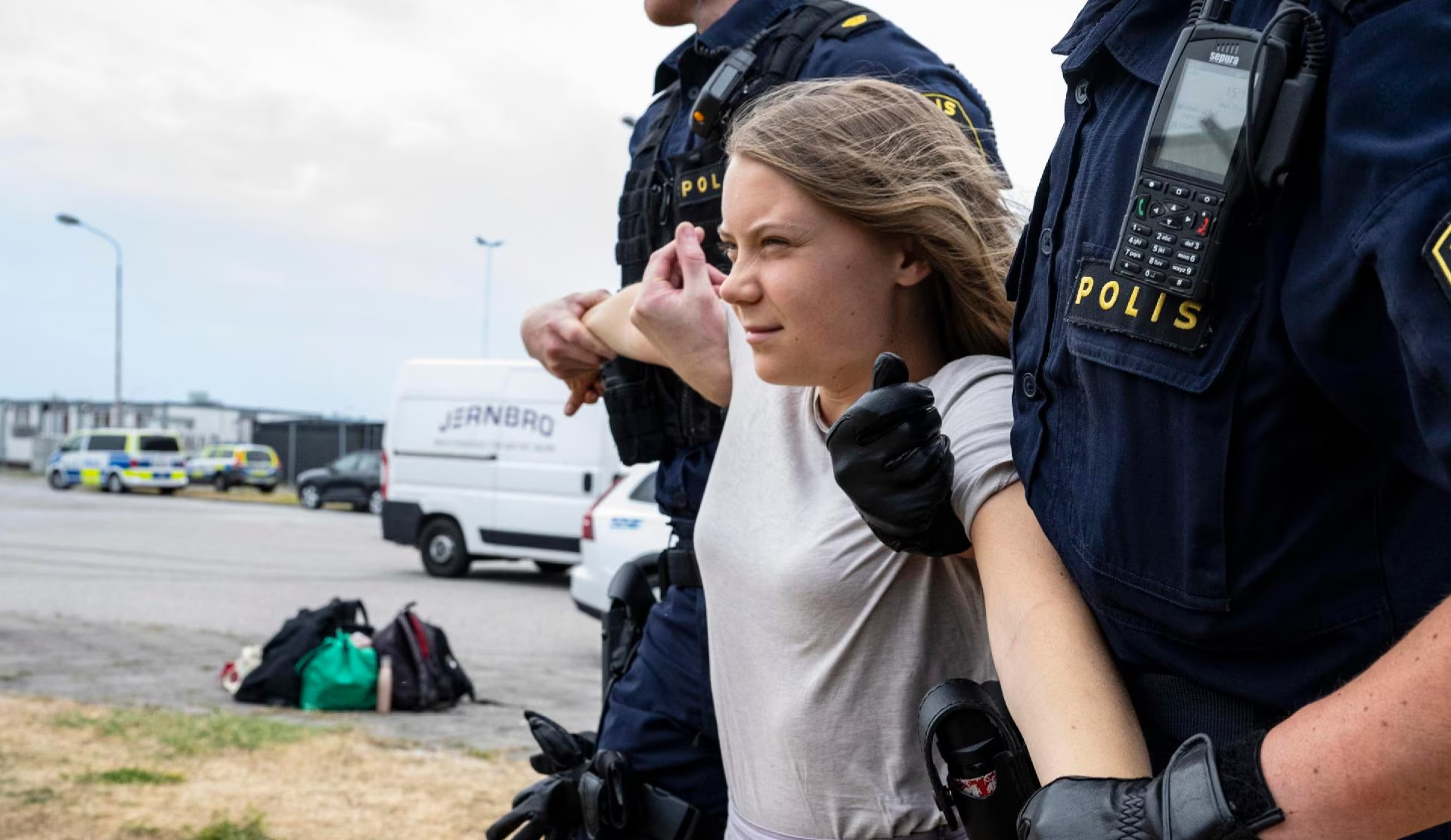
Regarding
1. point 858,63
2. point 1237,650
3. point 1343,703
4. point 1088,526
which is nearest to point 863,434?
point 1088,526

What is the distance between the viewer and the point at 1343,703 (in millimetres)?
927

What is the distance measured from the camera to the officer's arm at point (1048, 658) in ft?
3.83

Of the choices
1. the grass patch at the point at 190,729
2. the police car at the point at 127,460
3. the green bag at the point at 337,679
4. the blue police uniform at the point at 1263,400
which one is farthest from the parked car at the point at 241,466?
the blue police uniform at the point at 1263,400

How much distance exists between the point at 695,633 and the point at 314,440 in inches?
1474

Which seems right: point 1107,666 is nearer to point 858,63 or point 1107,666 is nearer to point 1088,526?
point 1088,526

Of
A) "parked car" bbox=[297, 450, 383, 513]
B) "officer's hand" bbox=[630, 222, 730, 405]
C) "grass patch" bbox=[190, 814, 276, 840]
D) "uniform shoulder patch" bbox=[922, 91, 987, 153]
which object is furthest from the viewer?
"parked car" bbox=[297, 450, 383, 513]

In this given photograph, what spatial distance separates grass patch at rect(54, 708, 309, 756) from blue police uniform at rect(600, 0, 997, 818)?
332cm

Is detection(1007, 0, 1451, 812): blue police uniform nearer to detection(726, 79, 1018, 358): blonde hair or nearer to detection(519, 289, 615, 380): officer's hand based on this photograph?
detection(726, 79, 1018, 358): blonde hair

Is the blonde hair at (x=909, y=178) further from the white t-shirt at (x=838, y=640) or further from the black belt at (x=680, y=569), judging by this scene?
the black belt at (x=680, y=569)

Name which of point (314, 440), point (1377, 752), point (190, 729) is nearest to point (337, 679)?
point (190, 729)

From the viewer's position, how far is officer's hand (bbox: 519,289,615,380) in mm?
2562

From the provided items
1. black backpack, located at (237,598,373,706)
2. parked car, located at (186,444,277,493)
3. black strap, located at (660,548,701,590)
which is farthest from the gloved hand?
parked car, located at (186,444,277,493)

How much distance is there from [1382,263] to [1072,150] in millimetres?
442

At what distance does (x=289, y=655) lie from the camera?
669cm
